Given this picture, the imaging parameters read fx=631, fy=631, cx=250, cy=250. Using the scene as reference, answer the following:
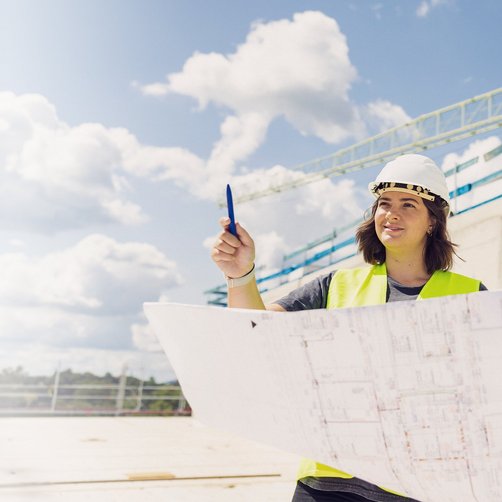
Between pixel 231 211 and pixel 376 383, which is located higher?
pixel 231 211

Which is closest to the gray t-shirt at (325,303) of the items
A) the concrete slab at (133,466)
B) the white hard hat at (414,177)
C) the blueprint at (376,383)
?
the white hard hat at (414,177)

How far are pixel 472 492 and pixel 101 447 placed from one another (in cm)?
526

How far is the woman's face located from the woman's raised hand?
362 millimetres

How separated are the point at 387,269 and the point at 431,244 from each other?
0.43 ft

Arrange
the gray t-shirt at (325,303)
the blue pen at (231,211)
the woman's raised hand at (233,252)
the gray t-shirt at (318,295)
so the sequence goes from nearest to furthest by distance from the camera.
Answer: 1. the blue pen at (231,211)
2. the woman's raised hand at (233,252)
3. the gray t-shirt at (325,303)
4. the gray t-shirt at (318,295)

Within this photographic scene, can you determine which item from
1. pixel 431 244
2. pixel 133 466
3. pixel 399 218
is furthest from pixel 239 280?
pixel 133 466

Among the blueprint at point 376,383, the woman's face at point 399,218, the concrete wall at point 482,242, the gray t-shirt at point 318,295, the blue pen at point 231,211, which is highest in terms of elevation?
the concrete wall at point 482,242

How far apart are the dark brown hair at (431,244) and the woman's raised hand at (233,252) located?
1.57 ft

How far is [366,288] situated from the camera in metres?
1.55

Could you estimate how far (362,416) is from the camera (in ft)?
2.35

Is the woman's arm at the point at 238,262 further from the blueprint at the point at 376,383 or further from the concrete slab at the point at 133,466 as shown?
the concrete slab at the point at 133,466

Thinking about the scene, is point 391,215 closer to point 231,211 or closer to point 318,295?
point 318,295

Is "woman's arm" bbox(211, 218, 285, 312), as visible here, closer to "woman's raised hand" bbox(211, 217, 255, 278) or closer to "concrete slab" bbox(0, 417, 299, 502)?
"woman's raised hand" bbox(211, 217, 255, 278)

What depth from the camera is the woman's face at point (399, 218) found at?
1465 mm
